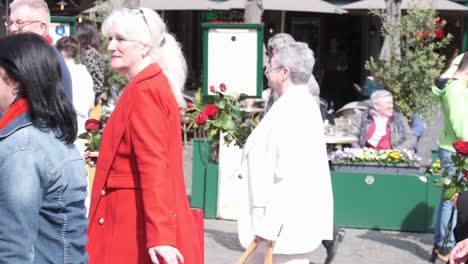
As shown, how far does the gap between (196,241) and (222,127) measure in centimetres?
362

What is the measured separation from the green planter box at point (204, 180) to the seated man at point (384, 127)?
1.48 meters

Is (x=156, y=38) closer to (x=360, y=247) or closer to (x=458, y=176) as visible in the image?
(x=458, y=176)

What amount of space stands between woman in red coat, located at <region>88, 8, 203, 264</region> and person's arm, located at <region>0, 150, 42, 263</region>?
99 cm

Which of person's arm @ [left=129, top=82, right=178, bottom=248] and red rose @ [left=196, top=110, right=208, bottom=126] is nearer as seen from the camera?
person's arm @ [left=129, top=82, right=178, bottom=248]

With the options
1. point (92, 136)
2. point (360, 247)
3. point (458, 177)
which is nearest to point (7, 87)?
point (92, 136)

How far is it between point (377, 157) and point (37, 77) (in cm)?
611

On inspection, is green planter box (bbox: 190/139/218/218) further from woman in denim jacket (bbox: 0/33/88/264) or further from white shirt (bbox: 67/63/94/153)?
woman in denim jacket (bbox: 0/33/88/264)

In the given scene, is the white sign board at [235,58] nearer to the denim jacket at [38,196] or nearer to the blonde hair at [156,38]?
the blonde hair at [156,38]

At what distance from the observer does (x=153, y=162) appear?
386 cm

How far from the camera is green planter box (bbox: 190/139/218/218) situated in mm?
8961

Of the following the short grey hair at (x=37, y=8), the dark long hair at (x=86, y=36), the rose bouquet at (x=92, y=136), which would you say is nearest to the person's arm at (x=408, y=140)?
the dark long hair at (x=86, y=36)

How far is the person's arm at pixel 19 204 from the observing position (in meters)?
2.84

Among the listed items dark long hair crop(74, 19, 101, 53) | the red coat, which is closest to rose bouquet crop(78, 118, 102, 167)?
the red coat

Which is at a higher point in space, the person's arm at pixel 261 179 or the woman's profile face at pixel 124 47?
the woman's profile face at pixel 124 47
